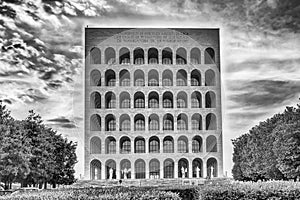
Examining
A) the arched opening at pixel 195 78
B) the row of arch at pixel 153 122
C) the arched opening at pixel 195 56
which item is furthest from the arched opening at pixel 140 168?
the arched opening at pixel 195 56

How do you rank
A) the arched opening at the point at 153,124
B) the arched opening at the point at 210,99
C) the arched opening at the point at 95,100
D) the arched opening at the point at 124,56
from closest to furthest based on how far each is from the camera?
the arched opening at the point at 95,100
the arched opening at the point at 210,99
the arched opening at the point at 153,124
the arched opening at the point at 124,56

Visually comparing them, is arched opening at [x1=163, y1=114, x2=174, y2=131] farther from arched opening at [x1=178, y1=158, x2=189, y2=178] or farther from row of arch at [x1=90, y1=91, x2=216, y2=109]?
arched opening at [x1=178, y1=158, x2=189, y2=178]

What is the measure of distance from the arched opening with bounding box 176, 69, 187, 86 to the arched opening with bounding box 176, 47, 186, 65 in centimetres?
318

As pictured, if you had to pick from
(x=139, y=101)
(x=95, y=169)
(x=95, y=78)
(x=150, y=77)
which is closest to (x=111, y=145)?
(x=95, y=169)

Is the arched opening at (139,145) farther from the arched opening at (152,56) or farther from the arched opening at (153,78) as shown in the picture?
the arched opening at (152,56)

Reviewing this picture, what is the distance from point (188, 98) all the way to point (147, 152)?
12522 millimetres

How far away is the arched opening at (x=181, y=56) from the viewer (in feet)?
315

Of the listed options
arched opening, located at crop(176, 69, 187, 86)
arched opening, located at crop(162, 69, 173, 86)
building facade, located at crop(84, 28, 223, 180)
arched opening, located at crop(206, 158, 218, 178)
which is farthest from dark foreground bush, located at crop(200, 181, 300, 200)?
arched opening, located at crop(162, 69, 173, 86)

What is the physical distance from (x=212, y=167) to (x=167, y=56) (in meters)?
23.3

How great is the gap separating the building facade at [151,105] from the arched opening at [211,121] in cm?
18

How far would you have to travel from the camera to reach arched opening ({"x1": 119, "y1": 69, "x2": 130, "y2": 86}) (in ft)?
308

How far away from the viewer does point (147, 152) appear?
89.4 metres

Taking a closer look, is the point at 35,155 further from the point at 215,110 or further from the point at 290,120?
the point at 215,110

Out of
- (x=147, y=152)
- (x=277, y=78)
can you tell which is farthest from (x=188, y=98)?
(x=277, y=78)
